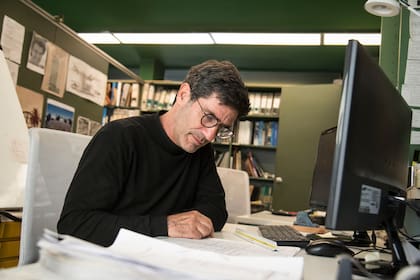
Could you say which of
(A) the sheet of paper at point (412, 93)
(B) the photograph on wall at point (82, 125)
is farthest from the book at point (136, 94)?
(A) the sheet of paper at point (412, 93)

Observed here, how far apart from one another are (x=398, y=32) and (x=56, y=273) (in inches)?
75.1

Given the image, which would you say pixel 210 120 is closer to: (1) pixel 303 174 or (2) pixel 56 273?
(2) pixel 56 273

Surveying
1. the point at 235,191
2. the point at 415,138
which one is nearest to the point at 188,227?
the point at 415,138

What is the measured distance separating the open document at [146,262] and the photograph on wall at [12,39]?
1719 mm

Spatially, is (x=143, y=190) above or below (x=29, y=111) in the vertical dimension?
below

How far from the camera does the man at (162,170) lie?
1.03 meters

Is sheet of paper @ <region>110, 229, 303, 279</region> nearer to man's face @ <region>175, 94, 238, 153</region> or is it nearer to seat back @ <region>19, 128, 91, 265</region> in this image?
seat back @ <region>19, 128, 91, 265</region>

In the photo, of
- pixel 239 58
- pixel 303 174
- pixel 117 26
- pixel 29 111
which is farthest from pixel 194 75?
pixel 239 58

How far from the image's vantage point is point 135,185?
4.14 ft

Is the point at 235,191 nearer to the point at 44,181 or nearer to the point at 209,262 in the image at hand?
the point at 44,181

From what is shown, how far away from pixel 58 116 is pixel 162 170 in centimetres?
154

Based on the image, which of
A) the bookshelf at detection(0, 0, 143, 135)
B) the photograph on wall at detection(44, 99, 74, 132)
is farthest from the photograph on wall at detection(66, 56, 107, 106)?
the photograph on wall at detection(44, 99, 74, 132)

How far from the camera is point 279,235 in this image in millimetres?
1254

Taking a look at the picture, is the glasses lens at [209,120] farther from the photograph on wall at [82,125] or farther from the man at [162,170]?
the photograph on wall at [82,125]
